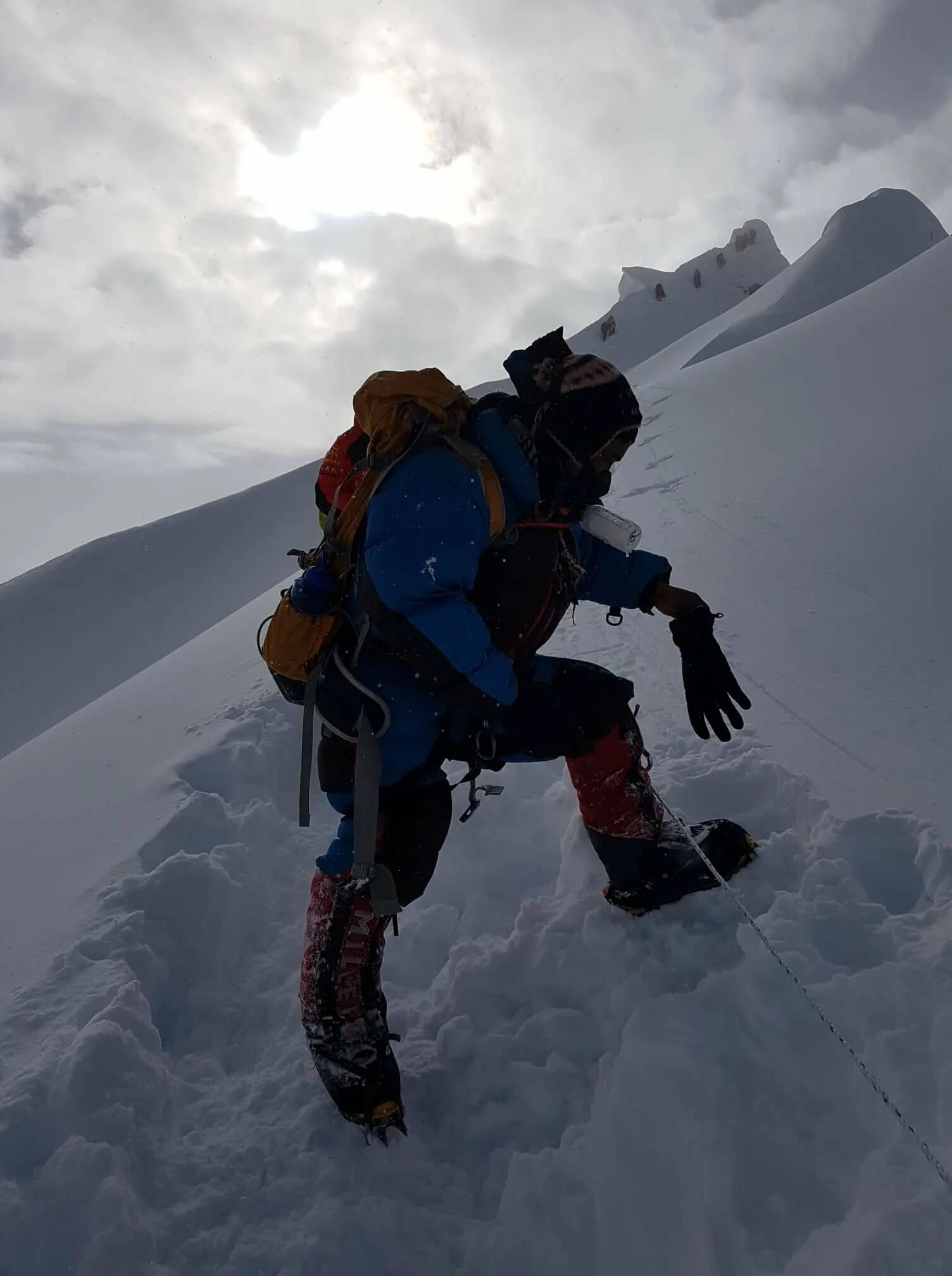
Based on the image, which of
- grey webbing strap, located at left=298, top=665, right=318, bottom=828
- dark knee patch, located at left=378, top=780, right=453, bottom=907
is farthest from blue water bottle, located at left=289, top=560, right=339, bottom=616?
dark knee patch, located at left=378, top=780, right=453, bottom=907

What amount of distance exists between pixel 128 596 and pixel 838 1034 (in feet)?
76.8

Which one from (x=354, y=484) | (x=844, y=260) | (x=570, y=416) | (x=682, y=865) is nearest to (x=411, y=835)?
(x=682, y=865)

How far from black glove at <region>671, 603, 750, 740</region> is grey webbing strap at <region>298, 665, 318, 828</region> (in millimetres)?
1101

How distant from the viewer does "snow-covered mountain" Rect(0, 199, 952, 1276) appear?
1.57m

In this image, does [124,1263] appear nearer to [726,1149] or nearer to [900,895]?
[726,1149]

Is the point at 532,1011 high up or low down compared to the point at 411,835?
down

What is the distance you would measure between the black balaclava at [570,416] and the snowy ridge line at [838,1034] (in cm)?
107

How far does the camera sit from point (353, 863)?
1.89m

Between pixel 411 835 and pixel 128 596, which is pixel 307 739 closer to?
pixel 411 835

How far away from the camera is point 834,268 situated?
26.3 meters

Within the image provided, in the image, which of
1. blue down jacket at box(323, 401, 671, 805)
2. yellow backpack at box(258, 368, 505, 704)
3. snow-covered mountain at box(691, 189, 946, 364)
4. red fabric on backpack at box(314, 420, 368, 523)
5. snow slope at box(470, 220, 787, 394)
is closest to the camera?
blue down jacket at box(323, 401, 671, 805)

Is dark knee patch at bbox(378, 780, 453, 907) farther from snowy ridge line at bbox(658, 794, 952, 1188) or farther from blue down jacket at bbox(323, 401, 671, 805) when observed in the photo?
snowy ridge line at bbox(658, 794, 952, 1188)

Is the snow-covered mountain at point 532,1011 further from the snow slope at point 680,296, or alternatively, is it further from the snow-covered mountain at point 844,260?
the snow slope at point 680,296

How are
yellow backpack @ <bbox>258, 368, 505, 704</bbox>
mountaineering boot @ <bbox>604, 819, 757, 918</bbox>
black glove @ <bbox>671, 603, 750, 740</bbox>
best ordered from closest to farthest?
1. yellow backpack @ <bbox>258, 368, 505, 704</bbox>
2. mountaineering boot @ <bbox>604, 819, 757, 918</bbox>
3. black glove @ <bbox>671, 603, 750, 740</bbox>
